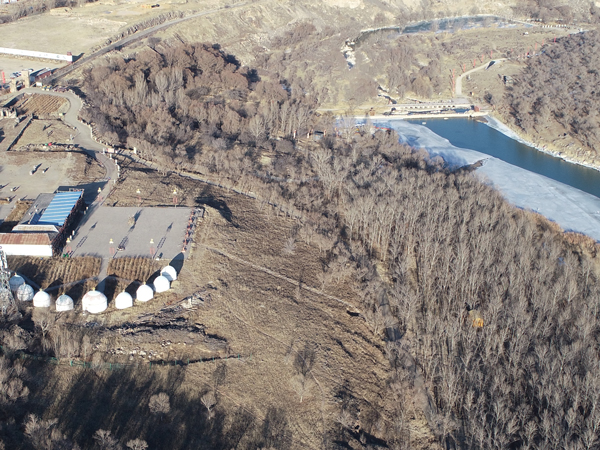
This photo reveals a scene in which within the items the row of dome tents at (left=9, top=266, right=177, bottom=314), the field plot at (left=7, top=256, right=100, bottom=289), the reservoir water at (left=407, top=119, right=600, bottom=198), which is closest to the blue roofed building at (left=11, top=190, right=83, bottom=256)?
the field plot at (left=7, top=256, right=100, bottom=289)

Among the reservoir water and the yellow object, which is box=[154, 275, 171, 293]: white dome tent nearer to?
the yellow object

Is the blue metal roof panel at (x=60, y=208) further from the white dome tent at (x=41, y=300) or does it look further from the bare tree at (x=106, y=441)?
the bare tree at (x=106, y=441)

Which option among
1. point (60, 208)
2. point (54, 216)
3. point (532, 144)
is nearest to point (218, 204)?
point (60, 208)

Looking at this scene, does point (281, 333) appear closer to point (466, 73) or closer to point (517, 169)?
point (517, 169)

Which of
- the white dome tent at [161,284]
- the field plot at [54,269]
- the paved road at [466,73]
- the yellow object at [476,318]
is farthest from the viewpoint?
the paved road at [466,73]

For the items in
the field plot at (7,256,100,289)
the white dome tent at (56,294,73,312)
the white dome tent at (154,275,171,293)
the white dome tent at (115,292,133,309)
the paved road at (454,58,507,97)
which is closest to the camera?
the white dome tent at (56,294,73,312)

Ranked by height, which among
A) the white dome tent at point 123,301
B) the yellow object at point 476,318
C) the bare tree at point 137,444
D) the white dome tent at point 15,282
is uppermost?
the white dome tent at point 15,282

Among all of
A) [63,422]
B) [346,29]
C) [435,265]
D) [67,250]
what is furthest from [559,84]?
[63,422]

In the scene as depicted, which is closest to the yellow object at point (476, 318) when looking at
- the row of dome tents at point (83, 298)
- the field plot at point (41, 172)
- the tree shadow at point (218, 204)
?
the tree shadow at point (218, 204)
